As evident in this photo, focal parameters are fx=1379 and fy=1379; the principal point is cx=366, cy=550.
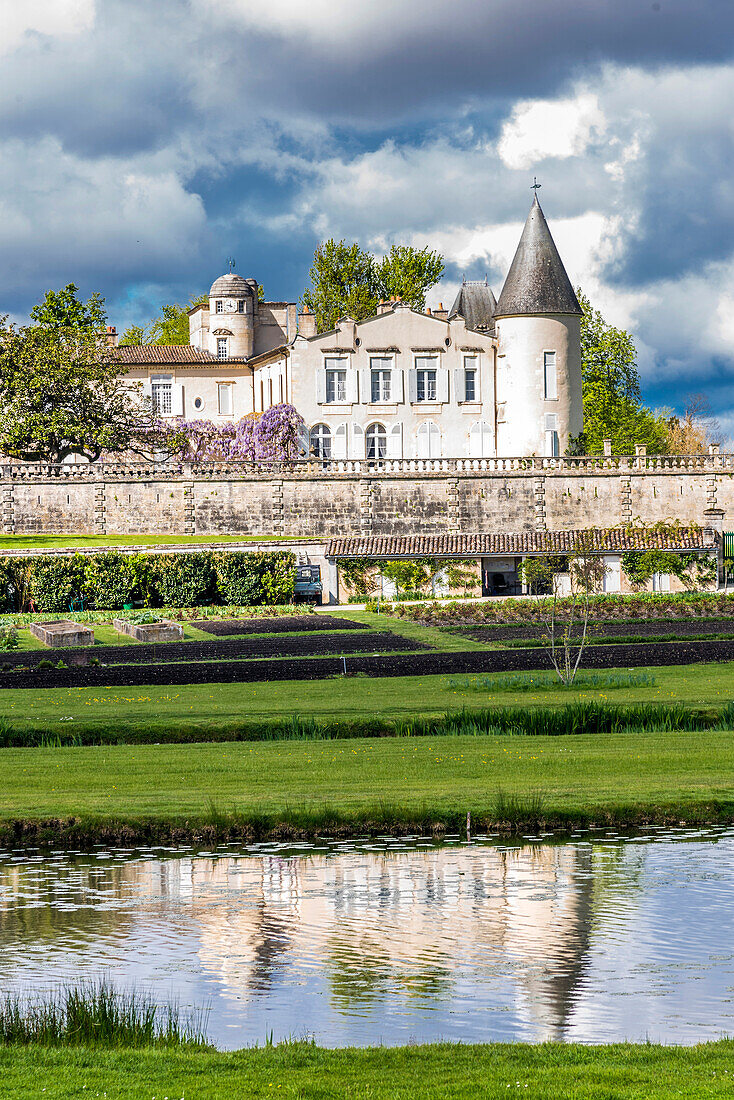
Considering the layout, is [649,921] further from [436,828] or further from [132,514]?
[132,514]

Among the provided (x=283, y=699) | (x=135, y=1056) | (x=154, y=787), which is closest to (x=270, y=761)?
(x=154, y=787)

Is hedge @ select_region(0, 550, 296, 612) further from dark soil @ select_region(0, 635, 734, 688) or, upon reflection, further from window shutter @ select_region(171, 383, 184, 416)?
window shutter @ select_region(171, 383, 184, 416)

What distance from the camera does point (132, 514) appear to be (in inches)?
2625

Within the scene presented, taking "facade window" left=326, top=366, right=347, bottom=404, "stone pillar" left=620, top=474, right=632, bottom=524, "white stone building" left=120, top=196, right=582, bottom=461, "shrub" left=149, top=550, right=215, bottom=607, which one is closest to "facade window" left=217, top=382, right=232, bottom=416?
"white stone building" left=120, top=196, right=582, bottom=461

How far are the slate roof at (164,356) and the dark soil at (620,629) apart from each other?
5188cm

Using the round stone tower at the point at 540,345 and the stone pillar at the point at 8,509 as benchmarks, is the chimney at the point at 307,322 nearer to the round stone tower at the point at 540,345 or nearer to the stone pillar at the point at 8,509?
the round stone tower at the point at 540,345

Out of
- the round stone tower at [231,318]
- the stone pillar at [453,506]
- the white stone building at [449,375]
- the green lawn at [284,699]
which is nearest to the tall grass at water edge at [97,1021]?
the green lawn at [284,699]

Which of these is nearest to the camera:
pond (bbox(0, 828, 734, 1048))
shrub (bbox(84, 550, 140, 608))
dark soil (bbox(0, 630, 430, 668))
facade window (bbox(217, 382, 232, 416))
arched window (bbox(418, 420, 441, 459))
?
pond (bbox(0, 828, 734, 1048))

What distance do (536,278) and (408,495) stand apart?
15954 mm

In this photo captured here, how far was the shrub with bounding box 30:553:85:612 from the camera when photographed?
51.3 m

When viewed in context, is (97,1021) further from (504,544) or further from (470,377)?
(470,377)

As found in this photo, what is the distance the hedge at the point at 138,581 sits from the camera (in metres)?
51.4

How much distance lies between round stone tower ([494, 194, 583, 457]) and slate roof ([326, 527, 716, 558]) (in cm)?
1761

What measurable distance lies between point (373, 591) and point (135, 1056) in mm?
47275
